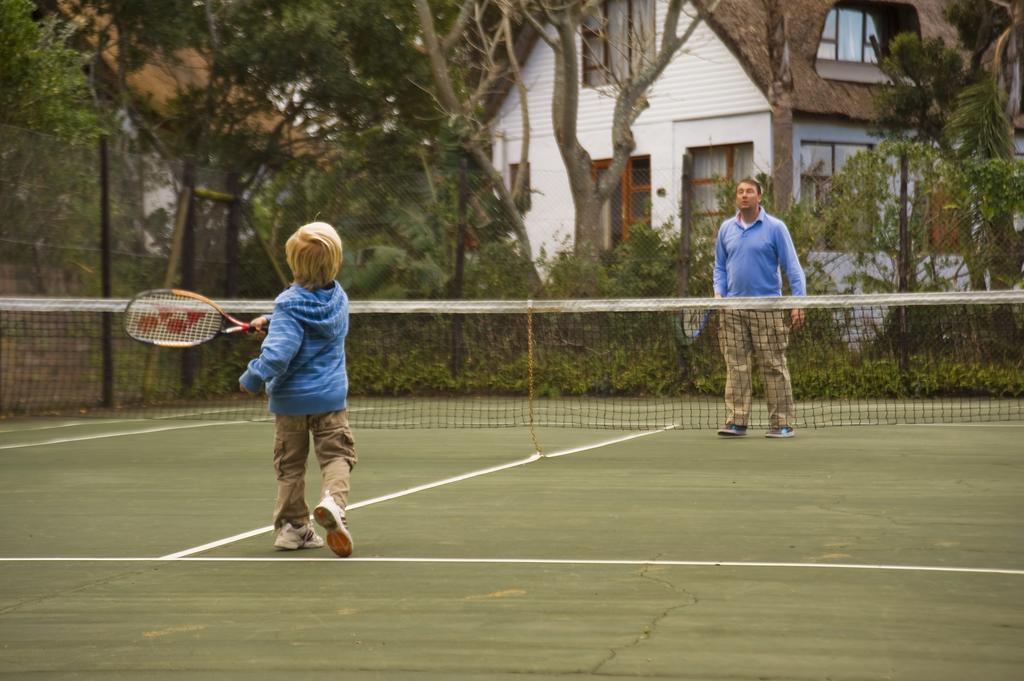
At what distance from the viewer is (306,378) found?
6152mm

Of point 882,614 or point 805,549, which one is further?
point 805,549

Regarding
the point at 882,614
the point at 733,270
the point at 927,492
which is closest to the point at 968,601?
the point at 882,614

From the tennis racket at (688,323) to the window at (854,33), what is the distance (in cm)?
1361

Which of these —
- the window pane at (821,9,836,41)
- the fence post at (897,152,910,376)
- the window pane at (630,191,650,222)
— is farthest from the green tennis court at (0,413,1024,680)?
the window pane at (821,9,836,41)

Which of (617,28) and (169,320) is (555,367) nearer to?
(169,320)

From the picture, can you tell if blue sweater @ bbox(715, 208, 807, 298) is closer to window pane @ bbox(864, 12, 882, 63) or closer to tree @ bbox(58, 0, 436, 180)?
tree @ bbox(58, 0, 436, 180)

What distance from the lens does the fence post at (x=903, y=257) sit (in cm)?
1502

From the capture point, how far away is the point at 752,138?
86.0 ft

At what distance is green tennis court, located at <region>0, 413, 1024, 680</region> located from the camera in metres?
4.21

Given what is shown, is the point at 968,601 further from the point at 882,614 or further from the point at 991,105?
the point at 991,105

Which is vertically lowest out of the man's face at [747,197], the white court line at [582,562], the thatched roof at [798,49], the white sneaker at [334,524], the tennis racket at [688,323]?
the white court line at [582,562]

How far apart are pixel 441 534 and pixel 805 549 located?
5.14 ft

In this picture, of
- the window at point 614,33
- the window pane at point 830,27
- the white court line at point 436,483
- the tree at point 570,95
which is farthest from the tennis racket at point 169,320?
the window pane at point 830,27

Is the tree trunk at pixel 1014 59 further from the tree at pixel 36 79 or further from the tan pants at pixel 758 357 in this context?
the tree at pixel 36 79
